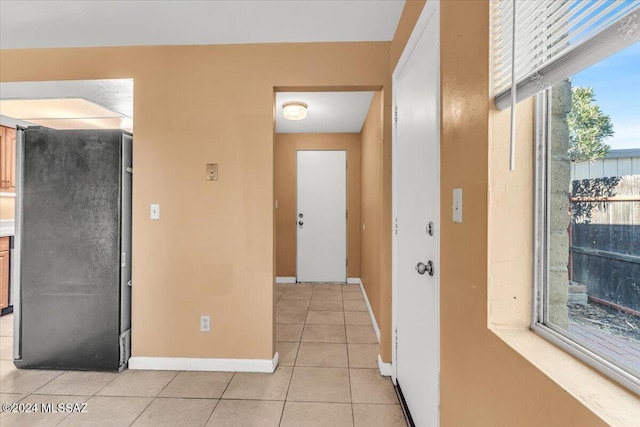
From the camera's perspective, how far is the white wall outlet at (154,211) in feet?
7.63

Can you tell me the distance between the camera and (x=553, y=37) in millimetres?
707

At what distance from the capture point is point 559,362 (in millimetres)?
704

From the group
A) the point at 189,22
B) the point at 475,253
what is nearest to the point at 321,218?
the point at 189,22

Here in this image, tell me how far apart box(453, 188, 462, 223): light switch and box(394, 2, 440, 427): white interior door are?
189 mm

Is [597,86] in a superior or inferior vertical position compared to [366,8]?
inferior

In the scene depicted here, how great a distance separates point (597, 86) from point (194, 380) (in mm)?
2510

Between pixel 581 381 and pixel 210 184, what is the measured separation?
7.23 ft

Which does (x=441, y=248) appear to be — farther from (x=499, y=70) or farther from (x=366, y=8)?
(x=366, y=8)

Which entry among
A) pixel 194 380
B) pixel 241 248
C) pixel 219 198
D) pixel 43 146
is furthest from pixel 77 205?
pixel 194 380

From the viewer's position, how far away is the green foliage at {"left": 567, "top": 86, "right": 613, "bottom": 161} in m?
0.67

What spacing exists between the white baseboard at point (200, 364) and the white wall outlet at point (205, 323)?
21cm

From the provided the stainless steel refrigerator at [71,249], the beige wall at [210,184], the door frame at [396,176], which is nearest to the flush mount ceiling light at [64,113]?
the stainless steel refrigerator at [71,249]

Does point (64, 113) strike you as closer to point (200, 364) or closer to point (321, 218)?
point (200, 364)

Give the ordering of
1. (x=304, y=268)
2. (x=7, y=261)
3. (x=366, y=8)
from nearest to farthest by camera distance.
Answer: (x=366, y=8) → (x=7, y=261) → (x=304, y=268)
